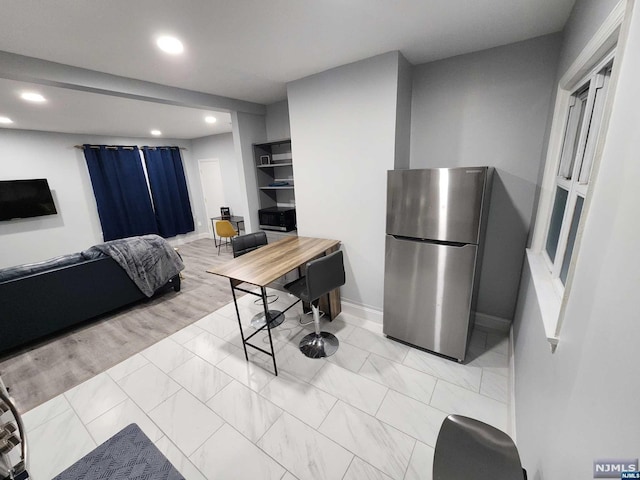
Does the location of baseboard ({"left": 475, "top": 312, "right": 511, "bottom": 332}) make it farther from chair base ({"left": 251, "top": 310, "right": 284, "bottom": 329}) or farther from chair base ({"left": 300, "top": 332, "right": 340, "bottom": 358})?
chair base ({"left": 251, "top": 310, "right": 284, "bottom": 329})

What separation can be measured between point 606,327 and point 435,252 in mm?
1527

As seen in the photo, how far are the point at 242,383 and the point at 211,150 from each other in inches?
233

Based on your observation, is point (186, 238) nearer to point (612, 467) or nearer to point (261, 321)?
point (261, 321)

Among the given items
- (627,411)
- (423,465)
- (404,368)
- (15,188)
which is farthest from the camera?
(15,188)

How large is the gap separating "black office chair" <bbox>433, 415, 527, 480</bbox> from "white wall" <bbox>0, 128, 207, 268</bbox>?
6889mm

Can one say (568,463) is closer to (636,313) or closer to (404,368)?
(636,313)

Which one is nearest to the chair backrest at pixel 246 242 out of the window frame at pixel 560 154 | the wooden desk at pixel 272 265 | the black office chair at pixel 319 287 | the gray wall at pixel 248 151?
the wooden desk at pixel 272 265

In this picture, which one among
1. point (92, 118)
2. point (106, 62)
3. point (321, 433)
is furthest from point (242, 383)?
point (92, 118)

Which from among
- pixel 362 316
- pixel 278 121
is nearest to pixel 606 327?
pixel 362 316

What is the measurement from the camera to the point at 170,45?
1.89 metres

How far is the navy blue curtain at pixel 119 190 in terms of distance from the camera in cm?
521

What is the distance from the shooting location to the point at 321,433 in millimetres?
1689

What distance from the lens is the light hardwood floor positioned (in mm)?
2236

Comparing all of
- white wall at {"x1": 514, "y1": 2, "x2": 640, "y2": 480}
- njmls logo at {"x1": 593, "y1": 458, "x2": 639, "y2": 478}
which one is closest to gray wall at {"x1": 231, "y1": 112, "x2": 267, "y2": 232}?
white wall at {"x1": 514, "y1": 2, "x2": 640, "y2": 480}
